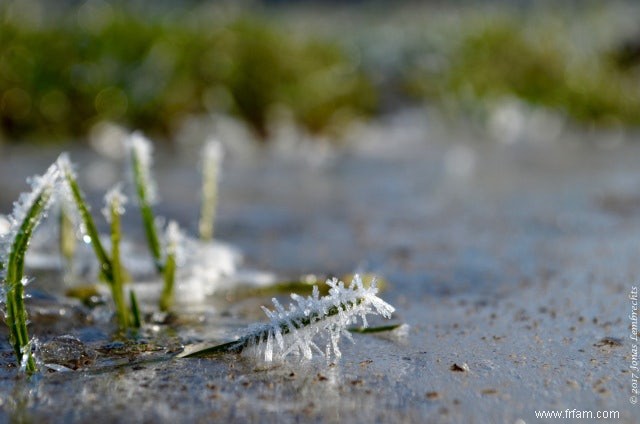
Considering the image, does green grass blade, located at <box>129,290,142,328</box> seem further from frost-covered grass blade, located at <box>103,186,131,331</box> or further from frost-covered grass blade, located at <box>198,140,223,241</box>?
frost-covered grass blade, located at <box>198,140,223,241</box>

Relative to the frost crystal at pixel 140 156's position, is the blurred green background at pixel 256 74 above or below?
above

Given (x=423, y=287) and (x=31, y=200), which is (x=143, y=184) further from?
(x=423, y=287)

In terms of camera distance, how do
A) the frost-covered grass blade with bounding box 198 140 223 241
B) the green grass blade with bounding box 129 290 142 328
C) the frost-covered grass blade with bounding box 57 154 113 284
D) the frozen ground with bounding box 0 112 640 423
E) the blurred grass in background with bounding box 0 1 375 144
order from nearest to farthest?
1. the frozen ground with bounding box 0 112 640 423
2. the frost-covered grass blade with bounding box 57 154 113 284
3. the green grass blade with bounding box 129 290 142 328
4. the frost-covered grass blade with bounding box 198 140 223 241
5. the blurred grass in background with bounding box 0 1 375 144

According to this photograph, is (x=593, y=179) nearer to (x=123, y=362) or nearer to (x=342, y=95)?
(x=342, y=95)

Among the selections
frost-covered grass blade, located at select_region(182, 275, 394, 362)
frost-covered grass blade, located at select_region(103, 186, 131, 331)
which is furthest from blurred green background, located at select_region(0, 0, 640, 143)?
frost-covered grass blade, located at select_region(182, 275, 394, 362)

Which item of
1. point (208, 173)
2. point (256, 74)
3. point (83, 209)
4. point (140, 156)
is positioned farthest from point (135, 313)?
point (256, 74)

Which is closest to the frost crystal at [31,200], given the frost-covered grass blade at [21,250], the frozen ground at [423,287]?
the frost-covered grass blade at [21,250]

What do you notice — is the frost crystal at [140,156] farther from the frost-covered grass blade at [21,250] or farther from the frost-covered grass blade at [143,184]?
the frost-covered grass blade at [21,250]
